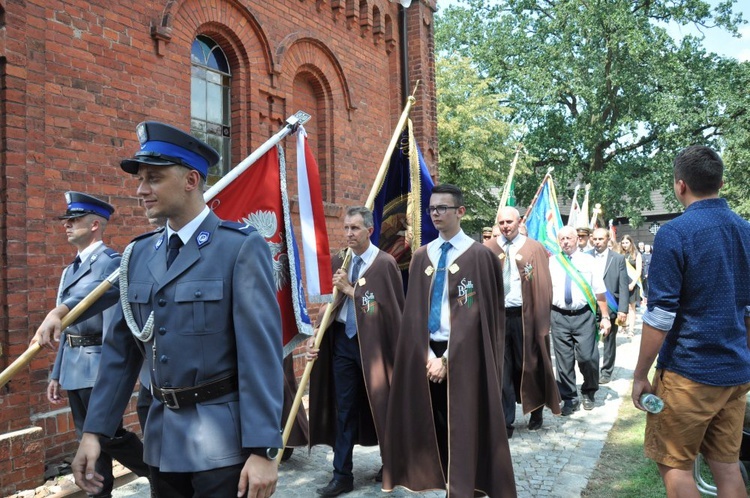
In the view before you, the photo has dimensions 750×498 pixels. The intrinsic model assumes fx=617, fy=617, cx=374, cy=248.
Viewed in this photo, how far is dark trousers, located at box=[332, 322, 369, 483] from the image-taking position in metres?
4.82

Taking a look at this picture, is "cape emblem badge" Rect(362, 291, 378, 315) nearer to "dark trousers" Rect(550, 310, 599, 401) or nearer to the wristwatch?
the wristwatch

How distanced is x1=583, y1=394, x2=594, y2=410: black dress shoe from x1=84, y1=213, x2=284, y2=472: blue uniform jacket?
5.95 metres

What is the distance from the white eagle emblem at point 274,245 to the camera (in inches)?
182

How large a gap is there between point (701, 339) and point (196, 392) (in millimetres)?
2555

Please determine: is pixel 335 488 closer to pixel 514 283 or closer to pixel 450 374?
pixel 450 374

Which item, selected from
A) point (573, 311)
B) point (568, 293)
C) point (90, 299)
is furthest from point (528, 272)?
point (90, 299)

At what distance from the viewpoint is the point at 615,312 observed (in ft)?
28.4

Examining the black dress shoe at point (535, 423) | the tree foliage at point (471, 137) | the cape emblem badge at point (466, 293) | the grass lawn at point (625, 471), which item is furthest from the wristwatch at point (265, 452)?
the tree foliage at point (471, 137)

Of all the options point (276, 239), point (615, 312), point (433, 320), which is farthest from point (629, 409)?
point (276, 239)

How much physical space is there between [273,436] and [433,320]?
245 centimetres

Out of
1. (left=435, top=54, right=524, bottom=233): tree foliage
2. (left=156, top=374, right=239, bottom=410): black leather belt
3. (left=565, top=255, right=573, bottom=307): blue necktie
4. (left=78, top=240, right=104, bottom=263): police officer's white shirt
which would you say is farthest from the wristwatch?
(left=435, top=54, right=524, bottom=233): tree foliage

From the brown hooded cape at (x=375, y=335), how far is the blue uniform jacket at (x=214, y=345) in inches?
106

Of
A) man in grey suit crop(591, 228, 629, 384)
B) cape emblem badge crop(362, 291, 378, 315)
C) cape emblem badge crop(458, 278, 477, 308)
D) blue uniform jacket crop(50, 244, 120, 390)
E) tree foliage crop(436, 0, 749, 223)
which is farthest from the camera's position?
tree foliage crop(436, 0, 749, 223)

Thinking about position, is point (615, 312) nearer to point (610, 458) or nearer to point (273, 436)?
point (610, 458)
